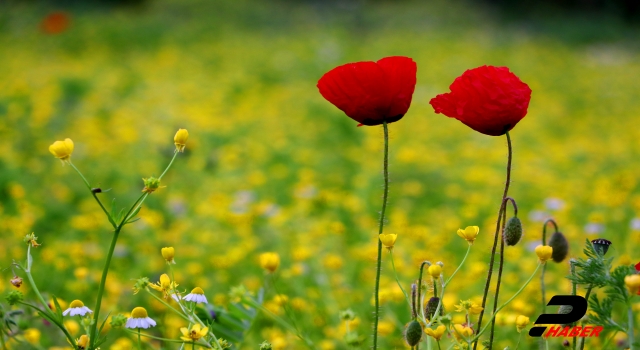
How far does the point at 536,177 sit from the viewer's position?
11.0ft

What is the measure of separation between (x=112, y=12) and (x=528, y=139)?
30.5 feet

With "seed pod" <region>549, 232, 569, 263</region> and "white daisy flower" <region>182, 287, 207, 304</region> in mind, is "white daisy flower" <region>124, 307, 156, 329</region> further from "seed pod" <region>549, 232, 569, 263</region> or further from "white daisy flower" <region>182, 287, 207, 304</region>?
"seed pod" <region>549, 232, 569, 263</region>

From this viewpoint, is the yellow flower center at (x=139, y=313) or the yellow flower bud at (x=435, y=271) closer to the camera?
the yellow flower bud at (x=435, y=271)

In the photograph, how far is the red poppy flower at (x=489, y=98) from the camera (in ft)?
2.85

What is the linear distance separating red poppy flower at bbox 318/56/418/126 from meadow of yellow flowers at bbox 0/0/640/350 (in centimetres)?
39

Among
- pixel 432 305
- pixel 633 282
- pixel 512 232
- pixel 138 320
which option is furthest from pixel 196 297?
pixel 633 282

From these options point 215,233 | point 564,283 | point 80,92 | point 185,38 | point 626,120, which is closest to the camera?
point 564,283

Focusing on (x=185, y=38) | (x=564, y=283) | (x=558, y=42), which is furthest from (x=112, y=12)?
(x=564, y=283)

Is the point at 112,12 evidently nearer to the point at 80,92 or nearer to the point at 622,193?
the point at 80,92

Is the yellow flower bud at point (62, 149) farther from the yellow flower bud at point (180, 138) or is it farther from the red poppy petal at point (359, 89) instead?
the red poppy petal at point (359, 89)

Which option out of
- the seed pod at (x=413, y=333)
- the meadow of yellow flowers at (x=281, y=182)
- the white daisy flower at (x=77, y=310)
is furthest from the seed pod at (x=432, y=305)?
the white daisy flower at (x=77, y=310)

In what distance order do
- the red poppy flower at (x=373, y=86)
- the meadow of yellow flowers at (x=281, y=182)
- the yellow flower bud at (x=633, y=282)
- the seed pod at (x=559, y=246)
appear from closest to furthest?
the yellow flower bud at (x=633, y=282), the red poppy flower at (x=373, y=86), the seed pod at (x=559, y=246), the meadow of yellow flowers at (x=281, y=182)

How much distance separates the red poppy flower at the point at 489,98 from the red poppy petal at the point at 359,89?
110 mm

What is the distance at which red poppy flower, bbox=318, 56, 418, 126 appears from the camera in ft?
2.92
